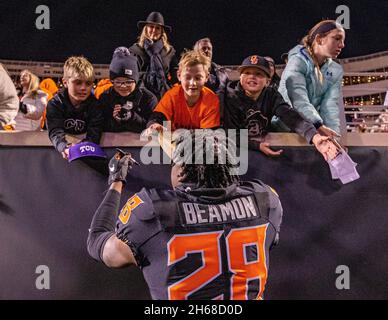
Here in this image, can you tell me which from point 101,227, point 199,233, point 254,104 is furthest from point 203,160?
point 254,104

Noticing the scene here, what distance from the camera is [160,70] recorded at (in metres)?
4.46

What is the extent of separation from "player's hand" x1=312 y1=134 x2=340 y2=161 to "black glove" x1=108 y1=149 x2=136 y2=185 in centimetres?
138

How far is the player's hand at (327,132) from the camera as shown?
343 cm

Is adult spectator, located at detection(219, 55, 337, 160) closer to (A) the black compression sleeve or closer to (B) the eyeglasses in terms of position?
(B) the eyeglasses

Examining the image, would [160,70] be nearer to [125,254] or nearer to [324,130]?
[324,130]

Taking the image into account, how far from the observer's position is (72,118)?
11.6ft

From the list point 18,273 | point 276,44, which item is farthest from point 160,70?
point 276,44

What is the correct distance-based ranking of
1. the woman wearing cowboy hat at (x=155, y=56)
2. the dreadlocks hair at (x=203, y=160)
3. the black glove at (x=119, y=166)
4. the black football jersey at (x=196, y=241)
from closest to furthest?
the black football jersey at (x=196, y=241) < the dreadlocks hair at (x=203, y=160) < the black glove at (x=119, y=166) < the woman wearing cowboy hat at (x=155, y=56)

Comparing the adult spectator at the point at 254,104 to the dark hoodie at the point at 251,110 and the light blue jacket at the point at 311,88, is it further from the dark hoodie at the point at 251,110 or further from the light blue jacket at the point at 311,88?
the light blue jacket at the point at 311,88

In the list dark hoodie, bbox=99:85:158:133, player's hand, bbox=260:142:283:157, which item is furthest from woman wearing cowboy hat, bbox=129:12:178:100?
player's hand, bbox=260:142:283:157

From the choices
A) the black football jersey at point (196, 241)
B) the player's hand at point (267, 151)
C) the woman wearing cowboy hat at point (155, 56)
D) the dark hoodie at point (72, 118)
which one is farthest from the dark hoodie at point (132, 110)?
the black football jersey at point (196, 241)

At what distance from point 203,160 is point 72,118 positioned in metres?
Answer: 1.57

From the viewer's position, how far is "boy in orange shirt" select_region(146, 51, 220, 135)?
11.3ft

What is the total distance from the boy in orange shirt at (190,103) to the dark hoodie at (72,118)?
43cm
